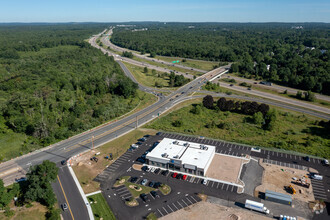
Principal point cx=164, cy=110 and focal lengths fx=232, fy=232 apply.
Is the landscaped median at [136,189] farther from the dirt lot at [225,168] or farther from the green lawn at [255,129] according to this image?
the green lawn at [255,129]

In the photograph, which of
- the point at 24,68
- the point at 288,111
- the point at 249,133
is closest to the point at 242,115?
the point at 249,133

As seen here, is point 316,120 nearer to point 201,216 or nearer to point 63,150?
point 201,216

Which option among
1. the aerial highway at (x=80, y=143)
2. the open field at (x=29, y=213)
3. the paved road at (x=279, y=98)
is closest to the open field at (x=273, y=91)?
the paved road at (x=279, y=98)

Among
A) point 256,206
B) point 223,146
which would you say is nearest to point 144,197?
point 256,206

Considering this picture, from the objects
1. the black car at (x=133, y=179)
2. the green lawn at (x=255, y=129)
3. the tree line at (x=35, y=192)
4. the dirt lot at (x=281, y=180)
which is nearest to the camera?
the tree line at (x=35, y=192)

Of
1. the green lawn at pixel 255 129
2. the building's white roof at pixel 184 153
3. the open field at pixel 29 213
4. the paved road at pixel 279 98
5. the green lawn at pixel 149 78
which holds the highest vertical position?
the green lawn at pixel 149 78

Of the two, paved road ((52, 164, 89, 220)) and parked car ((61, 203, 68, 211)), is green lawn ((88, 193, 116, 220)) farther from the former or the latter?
parked car ((61, 203, 68, 211))

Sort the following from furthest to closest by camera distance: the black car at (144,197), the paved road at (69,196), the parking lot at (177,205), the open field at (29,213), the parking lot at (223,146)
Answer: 1. the parking lot at (223,146)
2. the black car at (144,197)
3. the parking lot at (177,205)
4. the paved road at (69,196)
5. the open field at (29,213)
